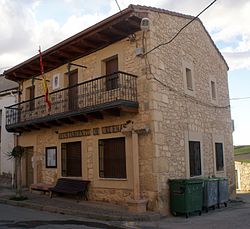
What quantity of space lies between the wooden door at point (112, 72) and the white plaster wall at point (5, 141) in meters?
7.16

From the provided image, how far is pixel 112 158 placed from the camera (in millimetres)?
12812

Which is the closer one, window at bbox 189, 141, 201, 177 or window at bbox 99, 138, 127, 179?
window at bbox 99, 138, 127, 179

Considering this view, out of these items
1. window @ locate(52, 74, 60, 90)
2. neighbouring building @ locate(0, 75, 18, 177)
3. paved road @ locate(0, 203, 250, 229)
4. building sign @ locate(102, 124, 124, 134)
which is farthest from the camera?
neighbouring building @ locate(0, 75, 18, 177)

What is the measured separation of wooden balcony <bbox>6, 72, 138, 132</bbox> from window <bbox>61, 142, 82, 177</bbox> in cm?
100

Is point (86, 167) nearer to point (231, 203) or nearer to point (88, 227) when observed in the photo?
point (88, 227)

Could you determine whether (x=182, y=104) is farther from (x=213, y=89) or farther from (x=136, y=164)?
(x=213, y=89)

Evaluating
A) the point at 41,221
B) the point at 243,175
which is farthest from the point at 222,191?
the point at 243,175

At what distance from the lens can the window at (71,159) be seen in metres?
14.3

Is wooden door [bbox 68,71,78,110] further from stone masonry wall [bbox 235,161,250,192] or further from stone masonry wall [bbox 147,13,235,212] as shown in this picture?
stone masonry wall [bbox 235,161,250,192]

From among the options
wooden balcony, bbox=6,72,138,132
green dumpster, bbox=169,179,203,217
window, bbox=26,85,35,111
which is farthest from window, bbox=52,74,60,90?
green dumpster, bbox=169,179,203,217

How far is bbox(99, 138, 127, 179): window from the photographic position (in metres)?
12.5

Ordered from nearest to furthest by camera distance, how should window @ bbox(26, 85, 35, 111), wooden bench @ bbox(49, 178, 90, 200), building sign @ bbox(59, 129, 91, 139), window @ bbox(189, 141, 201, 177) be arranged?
wooden bench @ bbox(49, 178, 90, 200)
window @ bbox(189, 141, 201, 177)
building sign @ bbox(59, 129, 91, 139)
window @ bbox(26, 85, 35, 111)

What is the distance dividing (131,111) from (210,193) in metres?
3.91

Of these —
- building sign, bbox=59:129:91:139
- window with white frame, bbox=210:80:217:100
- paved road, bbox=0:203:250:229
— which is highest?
window with white frame, bbox=210:80:217:100
